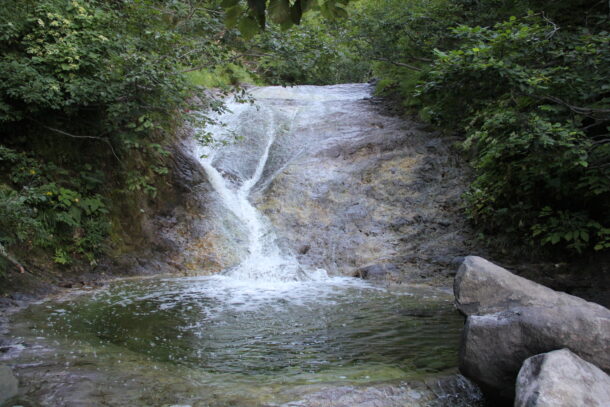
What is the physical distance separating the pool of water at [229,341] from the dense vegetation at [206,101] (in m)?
1.90

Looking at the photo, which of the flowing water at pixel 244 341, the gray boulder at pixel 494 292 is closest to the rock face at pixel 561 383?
the flowing water at pixel 244 341

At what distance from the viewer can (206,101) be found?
860 cm

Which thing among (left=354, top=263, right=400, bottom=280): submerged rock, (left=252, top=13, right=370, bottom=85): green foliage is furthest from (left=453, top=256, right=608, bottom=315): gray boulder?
(left=252, top=13, right=370, bottom=85): green foliage

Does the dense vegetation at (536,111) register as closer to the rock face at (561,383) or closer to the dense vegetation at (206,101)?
the dense vegetation at (206,101)

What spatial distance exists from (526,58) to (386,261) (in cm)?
437

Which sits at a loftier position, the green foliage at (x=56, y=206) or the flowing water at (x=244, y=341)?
the green foliage at (x=56, y=206)

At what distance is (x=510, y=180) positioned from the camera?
26.5ft

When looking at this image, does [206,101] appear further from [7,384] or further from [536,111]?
[7,384]

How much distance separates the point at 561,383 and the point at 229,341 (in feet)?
10.1

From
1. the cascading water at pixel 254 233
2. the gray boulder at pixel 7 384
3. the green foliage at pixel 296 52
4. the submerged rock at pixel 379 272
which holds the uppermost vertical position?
the green foliage at pixel 296 52

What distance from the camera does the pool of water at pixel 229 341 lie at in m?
3.32

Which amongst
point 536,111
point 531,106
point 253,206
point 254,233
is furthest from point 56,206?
point 531,106

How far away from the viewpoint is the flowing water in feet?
10.4

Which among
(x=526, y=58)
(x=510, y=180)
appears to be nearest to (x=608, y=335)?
(x=526, y=58)
